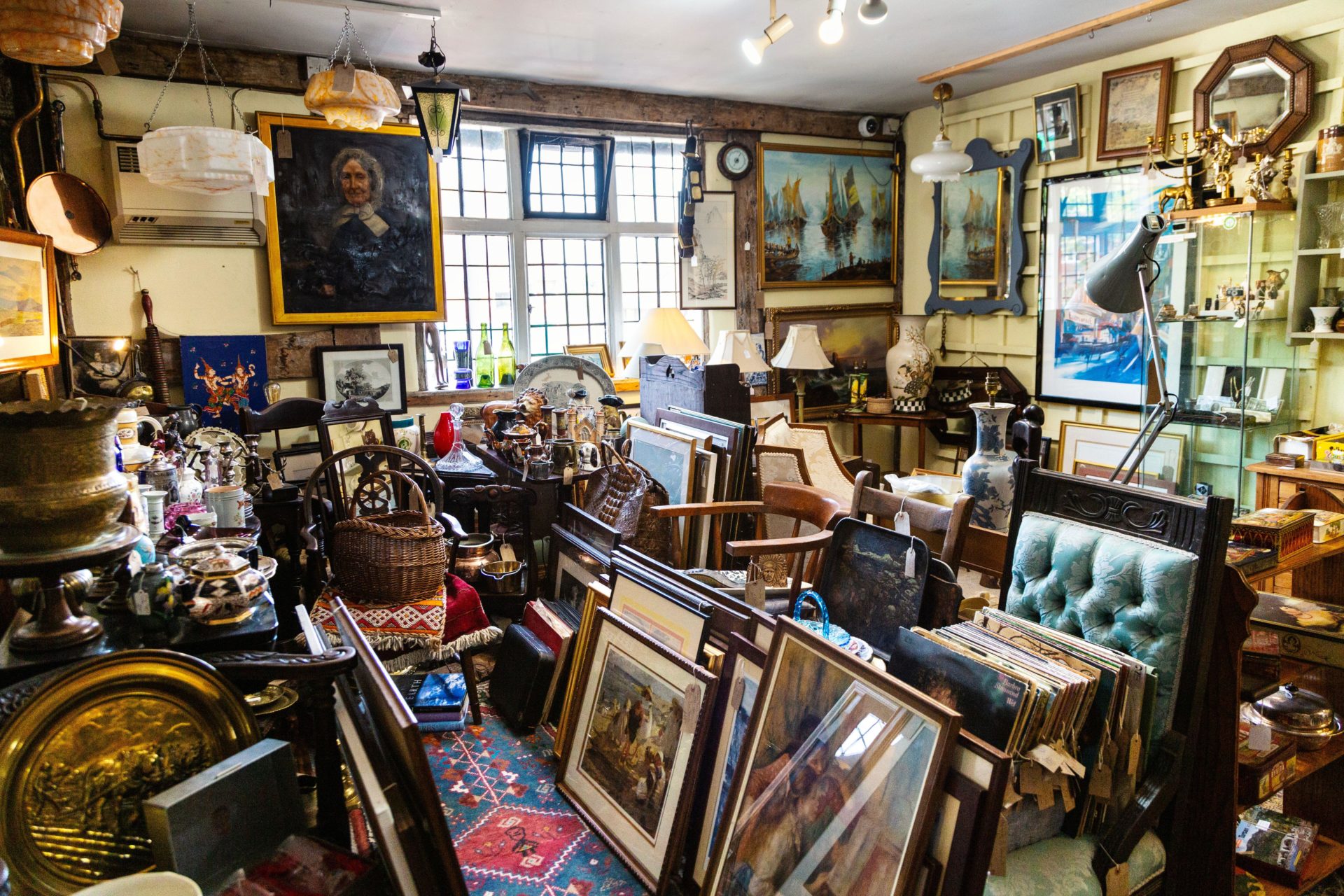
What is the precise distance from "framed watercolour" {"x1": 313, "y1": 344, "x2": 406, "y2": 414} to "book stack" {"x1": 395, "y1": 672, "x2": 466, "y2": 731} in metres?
2.76

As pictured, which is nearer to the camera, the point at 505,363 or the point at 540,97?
the point at 540,97

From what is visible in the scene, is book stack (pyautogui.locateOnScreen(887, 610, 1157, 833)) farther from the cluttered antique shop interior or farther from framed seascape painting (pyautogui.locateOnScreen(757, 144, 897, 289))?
framed seascape painting (pyautogui.locateOnScreen(757, 144, 897, 289))

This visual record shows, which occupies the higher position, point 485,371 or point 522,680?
point 485,371

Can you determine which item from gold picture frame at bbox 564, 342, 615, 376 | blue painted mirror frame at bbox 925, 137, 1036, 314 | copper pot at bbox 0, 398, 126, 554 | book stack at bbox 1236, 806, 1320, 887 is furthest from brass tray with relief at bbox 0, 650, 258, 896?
blue painted mirror frame at bbox 925, 137, 1036, 314

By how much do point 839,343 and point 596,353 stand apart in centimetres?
211

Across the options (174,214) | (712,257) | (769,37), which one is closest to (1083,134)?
(712,257)

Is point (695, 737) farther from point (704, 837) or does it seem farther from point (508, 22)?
point (508, 22)

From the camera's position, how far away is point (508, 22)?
439 cm

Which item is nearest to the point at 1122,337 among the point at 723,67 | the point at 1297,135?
the point at 1297,135

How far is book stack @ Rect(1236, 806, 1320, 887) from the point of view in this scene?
235 centimetres

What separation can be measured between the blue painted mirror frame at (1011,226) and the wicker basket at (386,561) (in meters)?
4.74

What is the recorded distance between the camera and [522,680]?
254 cm

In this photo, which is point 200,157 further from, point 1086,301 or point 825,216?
point 1086,301

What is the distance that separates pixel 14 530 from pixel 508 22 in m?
3.62
